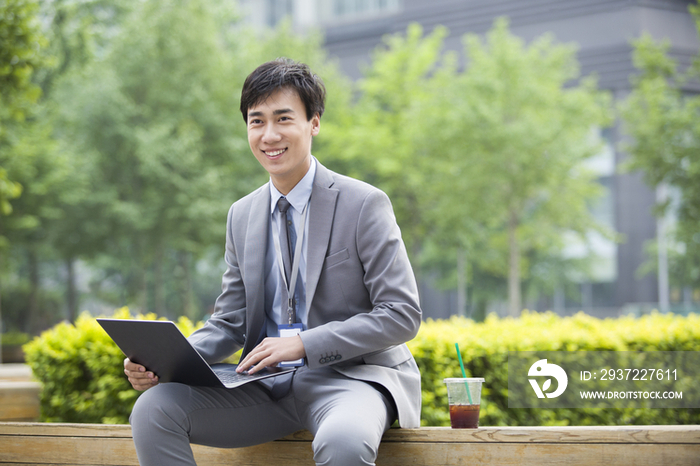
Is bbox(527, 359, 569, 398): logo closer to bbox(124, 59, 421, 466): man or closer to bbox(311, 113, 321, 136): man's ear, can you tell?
bbox(124, 59, 421, 466): man

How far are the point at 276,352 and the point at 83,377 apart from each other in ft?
9.23

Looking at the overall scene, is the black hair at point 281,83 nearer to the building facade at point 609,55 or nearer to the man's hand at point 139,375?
the man's hand at point 139,375

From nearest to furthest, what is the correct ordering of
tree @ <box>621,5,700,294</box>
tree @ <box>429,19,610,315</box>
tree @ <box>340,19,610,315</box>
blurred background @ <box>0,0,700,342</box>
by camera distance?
tree @ <box>621,5,700,294</box> → blurred background @ <box>0,0,700,342</box> → tree @ <box>429,19,610,315</box> → tree @ <box>340,19,610,315</box>

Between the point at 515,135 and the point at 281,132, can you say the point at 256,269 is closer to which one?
the point at 281,132

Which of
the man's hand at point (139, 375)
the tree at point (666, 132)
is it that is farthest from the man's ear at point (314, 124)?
the tree at point (666, 132)

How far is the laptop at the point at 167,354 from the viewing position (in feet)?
7.23

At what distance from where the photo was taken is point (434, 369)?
448cm

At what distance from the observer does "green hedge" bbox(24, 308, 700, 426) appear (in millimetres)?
4410

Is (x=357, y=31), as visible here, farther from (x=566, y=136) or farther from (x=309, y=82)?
(x=309, y=82)

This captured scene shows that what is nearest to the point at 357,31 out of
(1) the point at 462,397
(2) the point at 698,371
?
(2) the point at 698,371

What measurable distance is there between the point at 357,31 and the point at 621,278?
16154mm

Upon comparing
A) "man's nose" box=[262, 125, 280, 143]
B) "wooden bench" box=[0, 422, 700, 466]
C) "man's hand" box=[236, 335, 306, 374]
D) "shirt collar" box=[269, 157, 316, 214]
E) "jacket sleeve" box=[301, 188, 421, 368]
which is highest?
"man's nose" box=[262, 125, 280, 143]

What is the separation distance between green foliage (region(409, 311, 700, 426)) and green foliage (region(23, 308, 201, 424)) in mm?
1658

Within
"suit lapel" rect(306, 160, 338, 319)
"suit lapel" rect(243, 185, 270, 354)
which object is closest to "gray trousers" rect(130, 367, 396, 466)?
"suit lapel" rect(243, 185, 270, 354)
